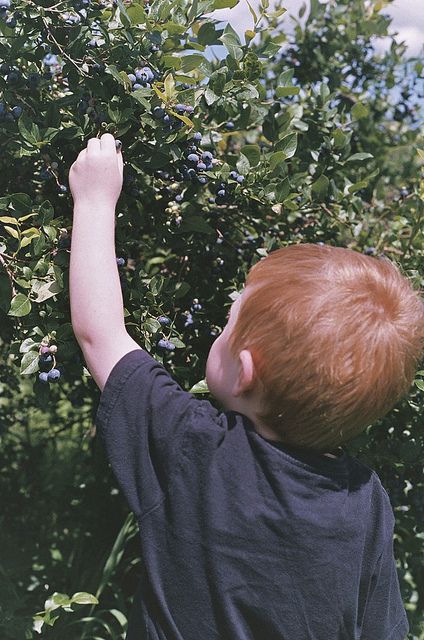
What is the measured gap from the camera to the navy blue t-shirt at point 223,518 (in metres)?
1.15

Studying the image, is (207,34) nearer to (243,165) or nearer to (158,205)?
(243,165)

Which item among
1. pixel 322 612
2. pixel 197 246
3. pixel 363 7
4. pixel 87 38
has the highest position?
pixel 363 7

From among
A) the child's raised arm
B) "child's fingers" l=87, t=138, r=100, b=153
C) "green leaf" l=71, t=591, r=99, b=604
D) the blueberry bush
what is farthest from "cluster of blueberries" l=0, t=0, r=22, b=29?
"green leaf" l=71, t=591, r=99, b=604

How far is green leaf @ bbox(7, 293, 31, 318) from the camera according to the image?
1466 millimetres

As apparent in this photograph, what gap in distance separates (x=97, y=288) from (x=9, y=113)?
51 centimetres

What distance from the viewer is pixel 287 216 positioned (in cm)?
209

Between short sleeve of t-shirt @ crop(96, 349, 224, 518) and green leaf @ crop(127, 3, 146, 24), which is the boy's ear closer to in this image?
short sleeve of t-shirt @ crop(96, 349, 224, 518)

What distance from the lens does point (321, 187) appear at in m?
1.95

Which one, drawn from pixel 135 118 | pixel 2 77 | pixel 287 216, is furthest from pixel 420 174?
pixel 2 77

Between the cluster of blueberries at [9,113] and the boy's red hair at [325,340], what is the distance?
0.62m

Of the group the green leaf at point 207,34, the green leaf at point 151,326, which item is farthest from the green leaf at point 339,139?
the green leaf at point 151,326

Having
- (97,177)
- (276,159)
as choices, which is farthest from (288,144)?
(97,177)

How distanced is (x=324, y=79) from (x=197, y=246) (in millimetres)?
973

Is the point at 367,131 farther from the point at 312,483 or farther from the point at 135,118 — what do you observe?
the point at 312,483
